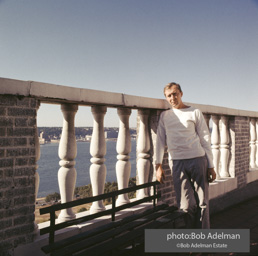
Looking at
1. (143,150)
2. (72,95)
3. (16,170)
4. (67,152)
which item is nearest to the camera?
(16,170)

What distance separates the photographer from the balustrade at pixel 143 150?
3.18 m

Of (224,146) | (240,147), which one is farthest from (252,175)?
(224,146)

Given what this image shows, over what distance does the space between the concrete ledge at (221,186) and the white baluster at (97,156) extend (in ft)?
7.32

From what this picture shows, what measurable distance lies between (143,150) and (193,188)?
0.81m

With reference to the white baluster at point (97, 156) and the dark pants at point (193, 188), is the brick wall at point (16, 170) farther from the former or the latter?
the dark pants at point (193, 188)

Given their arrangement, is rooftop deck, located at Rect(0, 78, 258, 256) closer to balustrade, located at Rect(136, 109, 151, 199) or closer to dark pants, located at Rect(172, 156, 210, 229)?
balustrade, located at Rect(136, 109, 151, 199)

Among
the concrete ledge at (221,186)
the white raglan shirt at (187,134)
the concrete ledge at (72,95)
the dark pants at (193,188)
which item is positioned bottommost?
the concrete ledge at (221,186)

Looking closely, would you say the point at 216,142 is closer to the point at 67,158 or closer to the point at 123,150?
the point at 123,150

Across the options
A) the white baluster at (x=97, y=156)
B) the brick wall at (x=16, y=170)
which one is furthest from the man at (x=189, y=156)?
the brick wall at (x=16, y=170)

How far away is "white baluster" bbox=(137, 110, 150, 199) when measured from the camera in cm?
318

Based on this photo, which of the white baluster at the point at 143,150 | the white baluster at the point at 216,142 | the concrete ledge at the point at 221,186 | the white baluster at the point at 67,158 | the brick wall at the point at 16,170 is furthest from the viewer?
the white baluster at the point at 216,142

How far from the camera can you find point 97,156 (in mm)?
2645

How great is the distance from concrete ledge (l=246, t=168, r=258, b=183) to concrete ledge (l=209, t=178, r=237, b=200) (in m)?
0.68

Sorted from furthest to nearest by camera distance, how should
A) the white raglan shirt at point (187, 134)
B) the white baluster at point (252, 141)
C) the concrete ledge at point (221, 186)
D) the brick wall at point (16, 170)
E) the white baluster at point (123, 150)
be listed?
the white baluster at point (252, 141)
the concrete ledge at point (221, 186)
the white baluster at point (123, 150)
the white raglan shirt at point (187, 134)
the brick wall at point (16, 170)
